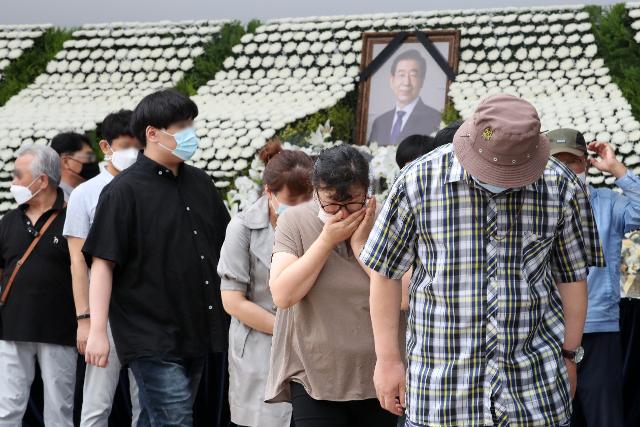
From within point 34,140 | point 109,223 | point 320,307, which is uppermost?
point 34,140

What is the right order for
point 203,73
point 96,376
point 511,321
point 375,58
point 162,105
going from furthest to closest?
1. point 203,73
2. point 375,58
3. point 96,376
4. point 162,105
5. point 511,321

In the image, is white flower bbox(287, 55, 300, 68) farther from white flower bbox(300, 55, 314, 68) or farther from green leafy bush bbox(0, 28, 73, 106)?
green leafy bush bbox(0, 28, 73, 106)

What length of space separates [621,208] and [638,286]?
2.32 feet

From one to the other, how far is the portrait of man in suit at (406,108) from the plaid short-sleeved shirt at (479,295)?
5637 mm

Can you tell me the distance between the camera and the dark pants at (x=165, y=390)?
14.0 feet

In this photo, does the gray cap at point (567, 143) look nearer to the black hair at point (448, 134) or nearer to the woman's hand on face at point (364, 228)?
the black hair at point (448, 134)

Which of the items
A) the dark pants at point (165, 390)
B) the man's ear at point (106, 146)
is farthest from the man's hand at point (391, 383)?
the man's ear at point (106, 146)

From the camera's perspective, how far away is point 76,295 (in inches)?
196

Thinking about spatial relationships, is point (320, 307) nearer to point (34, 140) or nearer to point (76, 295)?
point (76, 295)

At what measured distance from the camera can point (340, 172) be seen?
10.9 feet

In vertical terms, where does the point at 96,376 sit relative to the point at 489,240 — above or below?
below

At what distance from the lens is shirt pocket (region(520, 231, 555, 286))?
2.77 m

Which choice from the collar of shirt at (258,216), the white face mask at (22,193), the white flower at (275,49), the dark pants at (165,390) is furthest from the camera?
the white flower at (275,49)

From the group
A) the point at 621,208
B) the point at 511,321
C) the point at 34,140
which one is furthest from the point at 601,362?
the point at 34,140
